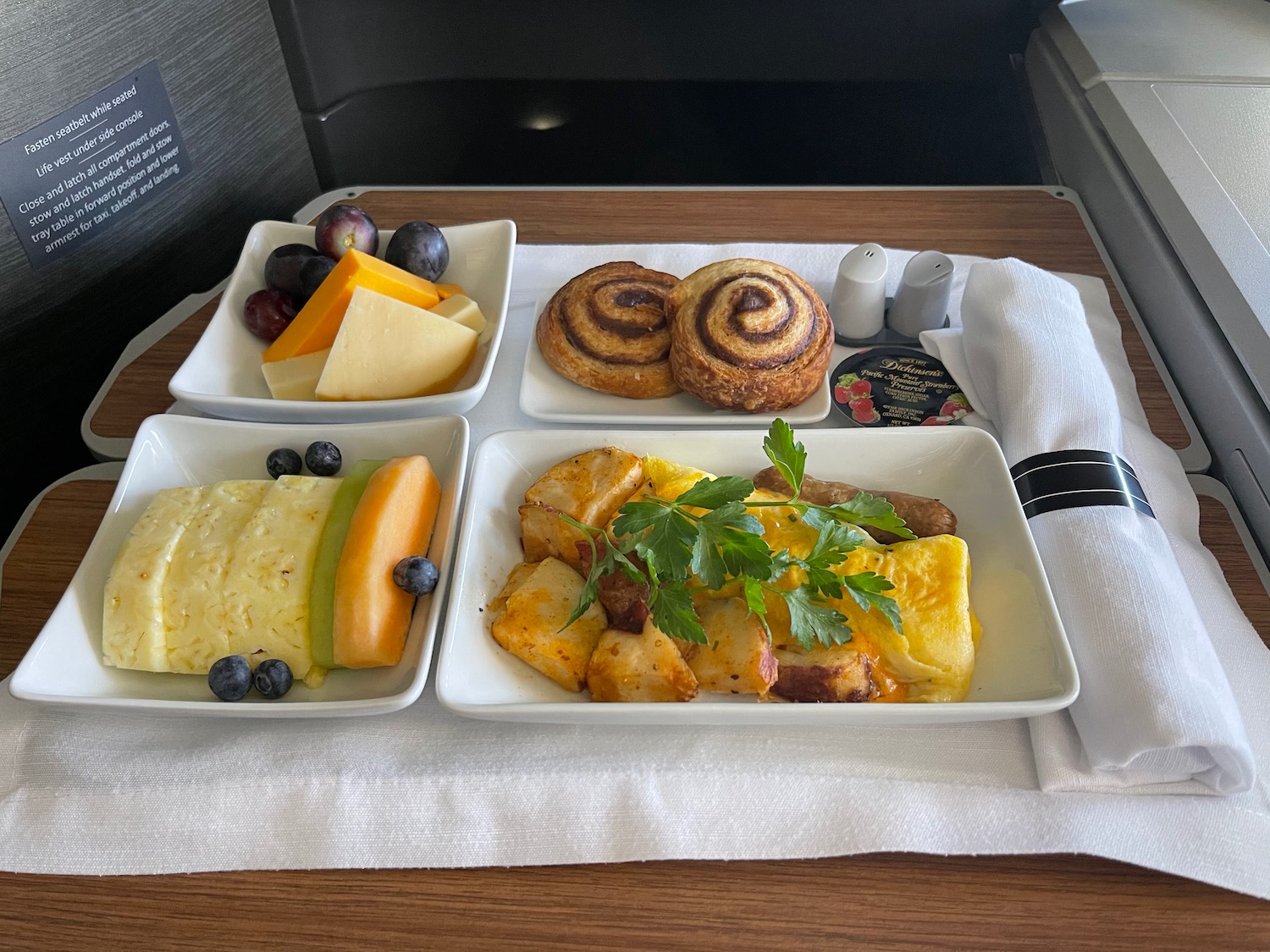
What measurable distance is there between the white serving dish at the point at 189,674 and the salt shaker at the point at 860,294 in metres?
0.63

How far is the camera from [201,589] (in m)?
0.96

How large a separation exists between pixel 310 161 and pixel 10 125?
2.65 ft

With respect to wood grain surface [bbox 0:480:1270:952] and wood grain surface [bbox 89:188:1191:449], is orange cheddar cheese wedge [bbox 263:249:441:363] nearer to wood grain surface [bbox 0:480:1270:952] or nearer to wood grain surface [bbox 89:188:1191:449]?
wood grain surface [bbox 89:188:1191:449]

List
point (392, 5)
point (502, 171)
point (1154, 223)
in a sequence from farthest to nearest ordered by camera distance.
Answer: point (502, 171) < point (392, 5) < point (1154, 223)

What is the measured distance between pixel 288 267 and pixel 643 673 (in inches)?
36.8

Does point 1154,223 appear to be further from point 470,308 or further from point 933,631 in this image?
point 470,308

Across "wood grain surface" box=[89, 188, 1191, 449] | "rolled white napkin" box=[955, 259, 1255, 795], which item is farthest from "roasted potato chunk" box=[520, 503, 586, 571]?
"wood grain surface" box=[89, 188, 1191, 449]

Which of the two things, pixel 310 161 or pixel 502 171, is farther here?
pixel 502 171

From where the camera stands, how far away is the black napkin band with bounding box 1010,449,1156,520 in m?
→ 1.04

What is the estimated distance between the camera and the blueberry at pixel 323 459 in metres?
1.12

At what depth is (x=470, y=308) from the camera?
1.34m

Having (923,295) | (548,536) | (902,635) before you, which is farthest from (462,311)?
(902,635)

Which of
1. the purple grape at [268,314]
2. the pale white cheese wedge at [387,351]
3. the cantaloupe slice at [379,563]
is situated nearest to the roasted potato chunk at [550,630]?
the cantaloupe slice at [379,563]

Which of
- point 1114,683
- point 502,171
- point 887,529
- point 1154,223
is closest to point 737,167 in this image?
point 502,171
